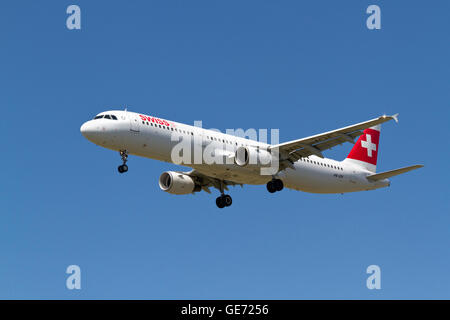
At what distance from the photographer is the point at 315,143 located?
4694cm

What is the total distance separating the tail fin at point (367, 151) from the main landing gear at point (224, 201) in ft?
31.6

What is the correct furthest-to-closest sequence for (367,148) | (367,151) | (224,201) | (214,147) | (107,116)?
(367,148)
(367,151)
(224,201)
(214,147)
(107,116)

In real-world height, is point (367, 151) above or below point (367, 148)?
below

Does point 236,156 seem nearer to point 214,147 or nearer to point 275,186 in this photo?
point 214,147

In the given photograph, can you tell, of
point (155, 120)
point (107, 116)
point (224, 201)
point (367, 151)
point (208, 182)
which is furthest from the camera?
point (367, 151)

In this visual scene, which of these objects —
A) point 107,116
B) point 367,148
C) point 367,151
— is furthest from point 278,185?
point 367,148

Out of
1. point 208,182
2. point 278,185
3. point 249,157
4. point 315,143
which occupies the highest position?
point 315,143

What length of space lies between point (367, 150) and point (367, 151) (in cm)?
12

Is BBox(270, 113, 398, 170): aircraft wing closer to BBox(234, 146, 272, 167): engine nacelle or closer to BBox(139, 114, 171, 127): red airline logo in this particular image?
BBox(234, 146, 272, 167): engine nacelle

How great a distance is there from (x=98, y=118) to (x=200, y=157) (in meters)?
6.52

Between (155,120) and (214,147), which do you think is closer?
(155,120)

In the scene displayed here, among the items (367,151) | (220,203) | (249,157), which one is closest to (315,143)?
(249,157)
